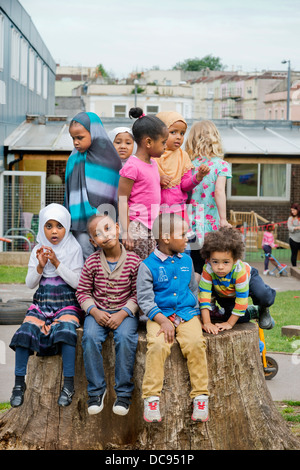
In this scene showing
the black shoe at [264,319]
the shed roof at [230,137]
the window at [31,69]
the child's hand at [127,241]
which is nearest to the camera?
the child's hand at [127,241]

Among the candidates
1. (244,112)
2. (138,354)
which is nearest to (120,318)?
(138,354)

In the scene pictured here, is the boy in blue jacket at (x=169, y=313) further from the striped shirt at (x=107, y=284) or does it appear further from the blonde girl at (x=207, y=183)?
the blonde girl at (x=207, y=183)

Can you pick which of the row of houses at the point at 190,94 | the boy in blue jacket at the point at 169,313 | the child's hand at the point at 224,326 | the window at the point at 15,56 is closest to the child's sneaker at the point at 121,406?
the boy in blue jacket at the point at 169,313

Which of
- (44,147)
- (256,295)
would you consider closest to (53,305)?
(256,295)

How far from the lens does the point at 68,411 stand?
4.75 meters

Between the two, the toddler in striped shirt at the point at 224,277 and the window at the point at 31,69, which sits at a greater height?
the window at the point at 31,69

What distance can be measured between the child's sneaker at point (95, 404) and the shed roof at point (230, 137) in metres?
13.9

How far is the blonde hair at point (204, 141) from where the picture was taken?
5.43 meters

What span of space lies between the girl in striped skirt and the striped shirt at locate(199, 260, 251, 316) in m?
0.81

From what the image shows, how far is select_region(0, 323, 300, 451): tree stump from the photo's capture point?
14.8 feet

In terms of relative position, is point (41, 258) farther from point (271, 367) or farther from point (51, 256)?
point (271, 367)

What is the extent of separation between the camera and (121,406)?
4293 millimetres

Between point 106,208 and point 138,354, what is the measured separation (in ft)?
3.51

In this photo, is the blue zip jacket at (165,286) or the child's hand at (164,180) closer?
the blue zip jacket at (165,286)
